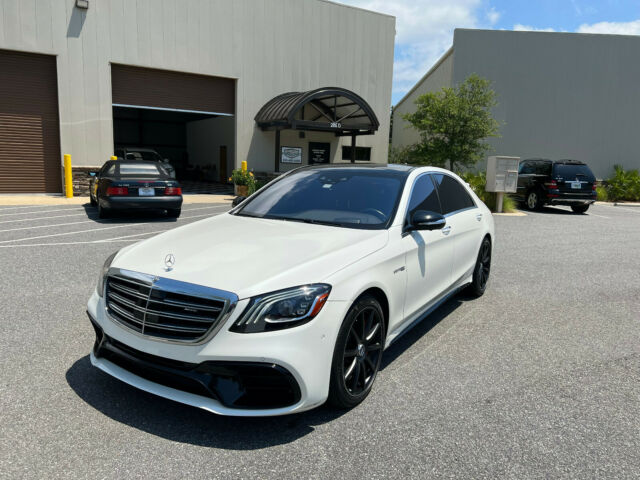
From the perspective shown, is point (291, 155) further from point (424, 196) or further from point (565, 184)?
point (424, 196)

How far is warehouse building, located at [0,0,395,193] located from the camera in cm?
1689

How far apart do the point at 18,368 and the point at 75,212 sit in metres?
10.7

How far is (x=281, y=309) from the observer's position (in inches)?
107

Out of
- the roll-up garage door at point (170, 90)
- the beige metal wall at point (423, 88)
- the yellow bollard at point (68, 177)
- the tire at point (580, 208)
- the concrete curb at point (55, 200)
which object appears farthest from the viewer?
the beige metal wall at point (423, 88)

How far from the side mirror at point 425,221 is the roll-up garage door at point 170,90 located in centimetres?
1736

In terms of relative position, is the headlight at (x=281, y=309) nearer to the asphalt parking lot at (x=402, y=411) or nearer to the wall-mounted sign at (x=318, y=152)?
the asphalt parking lot at (x=402, y=411)

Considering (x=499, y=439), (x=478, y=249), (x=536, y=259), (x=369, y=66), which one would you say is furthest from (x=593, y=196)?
(x=499, y=439)

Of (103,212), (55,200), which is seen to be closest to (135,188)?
(103,212)

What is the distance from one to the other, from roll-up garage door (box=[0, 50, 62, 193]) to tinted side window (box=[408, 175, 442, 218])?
55.3 feet

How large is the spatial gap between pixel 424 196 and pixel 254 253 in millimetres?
1888

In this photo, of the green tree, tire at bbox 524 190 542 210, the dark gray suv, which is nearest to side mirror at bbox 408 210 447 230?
the dark gray suv

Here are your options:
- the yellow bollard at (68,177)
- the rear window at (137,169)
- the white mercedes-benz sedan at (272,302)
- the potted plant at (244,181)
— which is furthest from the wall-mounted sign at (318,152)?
the white mercedes-benz sedan at (272,302)

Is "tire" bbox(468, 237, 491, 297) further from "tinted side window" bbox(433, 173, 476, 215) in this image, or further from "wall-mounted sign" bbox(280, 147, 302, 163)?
"wall-mounted sign" bbox(280, 147, 302, 163)

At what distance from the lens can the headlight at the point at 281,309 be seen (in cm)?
267
